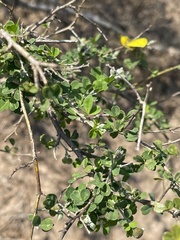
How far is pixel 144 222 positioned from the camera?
1782 millimetres

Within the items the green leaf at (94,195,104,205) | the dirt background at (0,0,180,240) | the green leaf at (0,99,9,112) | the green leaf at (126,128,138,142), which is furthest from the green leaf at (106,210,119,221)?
the dirt background at (0,0,180,240)

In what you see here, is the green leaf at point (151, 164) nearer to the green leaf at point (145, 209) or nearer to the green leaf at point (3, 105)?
the green leaf at point (145, 209)

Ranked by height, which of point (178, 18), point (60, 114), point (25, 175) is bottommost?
point (25, 175)

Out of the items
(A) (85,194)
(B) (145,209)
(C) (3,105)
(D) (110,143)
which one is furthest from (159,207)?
(D) (110,143)

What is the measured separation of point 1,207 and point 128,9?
3.24 ft

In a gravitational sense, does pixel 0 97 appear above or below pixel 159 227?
above

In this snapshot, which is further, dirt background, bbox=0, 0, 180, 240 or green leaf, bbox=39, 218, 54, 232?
dirt background, bbox=0, 0, 180, 240

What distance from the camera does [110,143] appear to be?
1.80m

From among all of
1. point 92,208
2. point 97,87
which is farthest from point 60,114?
point 92,208

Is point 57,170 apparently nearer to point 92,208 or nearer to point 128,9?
point 128,9

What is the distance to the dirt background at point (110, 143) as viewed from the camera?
1.69 m

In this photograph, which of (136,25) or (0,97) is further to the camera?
(136,25)

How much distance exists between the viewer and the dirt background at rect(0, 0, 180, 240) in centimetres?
169

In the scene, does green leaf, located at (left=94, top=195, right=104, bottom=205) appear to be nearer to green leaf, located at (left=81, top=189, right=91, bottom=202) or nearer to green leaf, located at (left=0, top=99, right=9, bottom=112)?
green leaf, located at (left=81, top=189, right=91, bottom=202)
